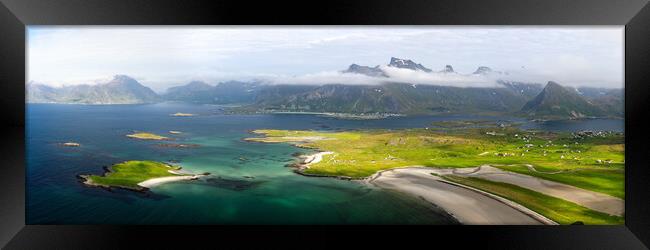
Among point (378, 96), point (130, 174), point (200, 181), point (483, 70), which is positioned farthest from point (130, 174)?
point (483, 70)

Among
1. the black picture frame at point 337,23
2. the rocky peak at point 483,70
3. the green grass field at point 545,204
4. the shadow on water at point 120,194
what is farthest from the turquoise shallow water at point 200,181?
the rocky peak at point 483,70

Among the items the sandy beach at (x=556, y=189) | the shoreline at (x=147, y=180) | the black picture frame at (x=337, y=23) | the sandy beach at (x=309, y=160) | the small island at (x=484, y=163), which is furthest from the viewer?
the sandy beach at (x=309, y=160)

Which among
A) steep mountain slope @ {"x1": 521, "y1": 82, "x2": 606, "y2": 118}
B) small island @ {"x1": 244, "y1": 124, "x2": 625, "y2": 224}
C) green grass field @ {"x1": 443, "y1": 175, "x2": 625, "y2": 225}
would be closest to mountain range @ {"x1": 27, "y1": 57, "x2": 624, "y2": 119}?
steep mountain slope @ {"x1": 521, "y1": 82, "x2": 606, "y2": 118}

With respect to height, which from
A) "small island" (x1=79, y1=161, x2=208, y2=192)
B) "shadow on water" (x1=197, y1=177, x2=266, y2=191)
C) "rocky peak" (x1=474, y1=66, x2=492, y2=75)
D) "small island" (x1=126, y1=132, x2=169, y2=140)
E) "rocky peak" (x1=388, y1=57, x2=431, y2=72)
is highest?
"rocky peak" (x1=388, y1=57, x2=431, y2=72)

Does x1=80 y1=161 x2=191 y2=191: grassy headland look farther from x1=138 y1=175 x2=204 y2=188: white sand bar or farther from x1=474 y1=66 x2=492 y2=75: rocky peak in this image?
x1=474 y1=66 x2=492 y2=75: rocky peak

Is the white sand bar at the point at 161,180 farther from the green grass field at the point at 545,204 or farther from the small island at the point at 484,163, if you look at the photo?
the green grass field at the point at 545,204

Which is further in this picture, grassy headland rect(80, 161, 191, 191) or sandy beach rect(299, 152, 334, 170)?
sandy beach rect(299, 152, 334, 170)
